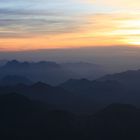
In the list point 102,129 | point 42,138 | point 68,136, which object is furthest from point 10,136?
point 102,129

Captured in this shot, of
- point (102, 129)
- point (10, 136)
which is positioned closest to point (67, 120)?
point (102, 129)

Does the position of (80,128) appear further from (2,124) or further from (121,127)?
(2,124)

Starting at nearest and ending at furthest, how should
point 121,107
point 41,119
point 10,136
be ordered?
1. point 10,136
2. point 41,119
3. point 121,107

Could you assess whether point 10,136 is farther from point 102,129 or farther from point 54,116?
point 102,129

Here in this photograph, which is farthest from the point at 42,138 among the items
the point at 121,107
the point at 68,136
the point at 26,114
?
the point at 121,107

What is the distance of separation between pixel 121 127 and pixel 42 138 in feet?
125

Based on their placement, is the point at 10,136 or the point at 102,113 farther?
the point at 102,113

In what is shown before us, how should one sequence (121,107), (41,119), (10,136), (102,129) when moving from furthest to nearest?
(121,107)
(41,119)
(102,129)
(10,136)

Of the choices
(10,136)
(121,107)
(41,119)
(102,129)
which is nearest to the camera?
(10,136)

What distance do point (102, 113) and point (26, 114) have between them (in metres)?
38.9

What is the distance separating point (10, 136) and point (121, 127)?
2003 inches

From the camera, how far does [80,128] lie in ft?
554

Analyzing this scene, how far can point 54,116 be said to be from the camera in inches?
6983

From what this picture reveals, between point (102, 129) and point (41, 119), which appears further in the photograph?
point (41, 119)
